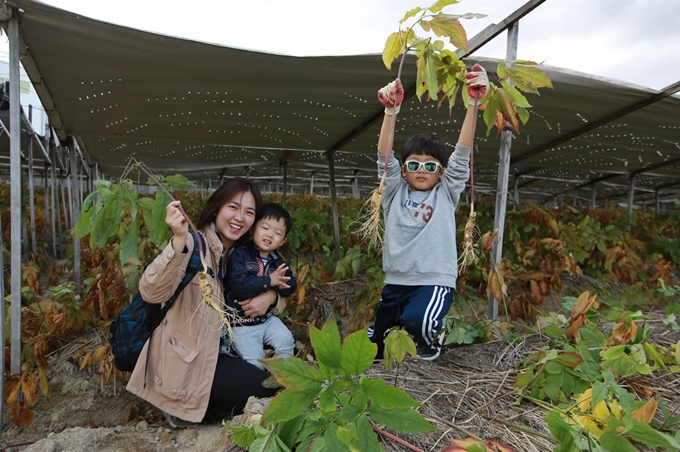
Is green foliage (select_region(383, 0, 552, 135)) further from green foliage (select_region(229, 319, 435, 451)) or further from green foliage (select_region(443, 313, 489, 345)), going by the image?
green foliage (select_region(443, 313, 489, 345))

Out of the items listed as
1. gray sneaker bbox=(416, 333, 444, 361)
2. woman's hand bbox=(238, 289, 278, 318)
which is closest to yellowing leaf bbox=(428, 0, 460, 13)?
gray sneaker bbox=(416, 333, 444, 361)

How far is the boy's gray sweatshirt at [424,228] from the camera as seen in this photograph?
2.18 meters

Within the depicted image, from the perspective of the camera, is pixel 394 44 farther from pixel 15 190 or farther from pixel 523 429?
pixel 15 190

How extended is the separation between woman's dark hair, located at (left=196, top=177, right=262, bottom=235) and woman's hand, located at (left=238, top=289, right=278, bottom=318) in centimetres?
47

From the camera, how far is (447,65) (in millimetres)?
1678

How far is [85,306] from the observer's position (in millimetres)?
3312

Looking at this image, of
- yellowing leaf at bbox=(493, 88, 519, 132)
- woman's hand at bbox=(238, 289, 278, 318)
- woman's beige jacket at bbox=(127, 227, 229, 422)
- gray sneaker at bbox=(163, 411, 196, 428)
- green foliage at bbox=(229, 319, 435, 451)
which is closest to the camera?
green foliage at bbox=(229, 319, 435, 451)

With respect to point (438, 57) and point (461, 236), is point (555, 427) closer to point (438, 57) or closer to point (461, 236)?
point (438, 57)

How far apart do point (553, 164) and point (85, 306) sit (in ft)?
22.1

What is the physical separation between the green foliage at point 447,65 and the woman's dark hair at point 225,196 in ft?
3.41

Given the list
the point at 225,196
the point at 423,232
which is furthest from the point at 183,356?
the point at 423,232

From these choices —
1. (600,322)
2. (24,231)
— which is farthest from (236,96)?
(24,231)

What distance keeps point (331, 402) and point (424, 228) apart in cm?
127

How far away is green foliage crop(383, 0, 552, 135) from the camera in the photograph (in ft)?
4.81
